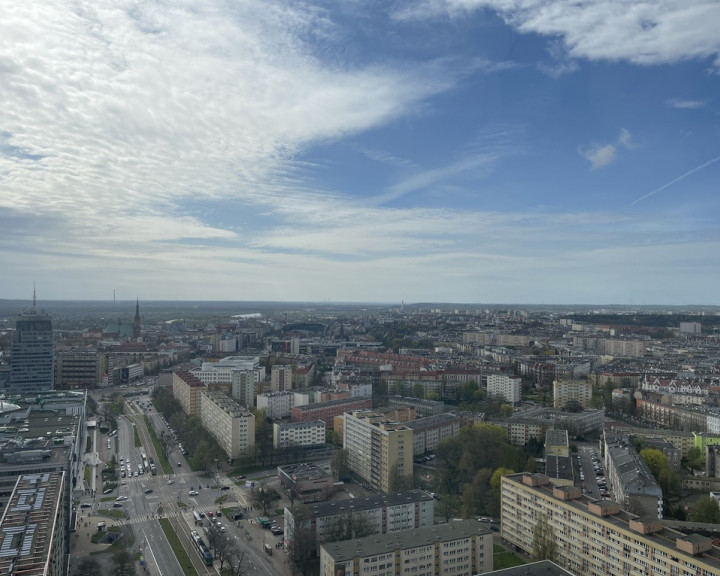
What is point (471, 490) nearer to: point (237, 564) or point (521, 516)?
point (521, 516)

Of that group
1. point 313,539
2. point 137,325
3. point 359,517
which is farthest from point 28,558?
point 137,325

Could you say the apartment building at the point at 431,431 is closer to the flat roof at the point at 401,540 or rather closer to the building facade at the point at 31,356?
the flat roof at the point at 401,540

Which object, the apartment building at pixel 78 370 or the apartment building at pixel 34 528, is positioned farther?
the apartment building at pixel 78 370

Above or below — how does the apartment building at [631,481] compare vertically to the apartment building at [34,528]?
below

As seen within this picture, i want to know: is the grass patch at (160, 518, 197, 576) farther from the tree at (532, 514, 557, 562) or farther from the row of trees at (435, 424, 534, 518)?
the tree at (532, 514, 557, 562)

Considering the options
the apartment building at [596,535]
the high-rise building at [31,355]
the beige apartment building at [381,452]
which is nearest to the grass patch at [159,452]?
the beige apartment building at [381,452]

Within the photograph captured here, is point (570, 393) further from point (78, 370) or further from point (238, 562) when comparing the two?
point (78, 370)

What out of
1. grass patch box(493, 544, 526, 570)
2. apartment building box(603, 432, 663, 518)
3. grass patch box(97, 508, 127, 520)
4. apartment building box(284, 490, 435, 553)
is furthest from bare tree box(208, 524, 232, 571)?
apartment building box(603, 432, 663, 518)
